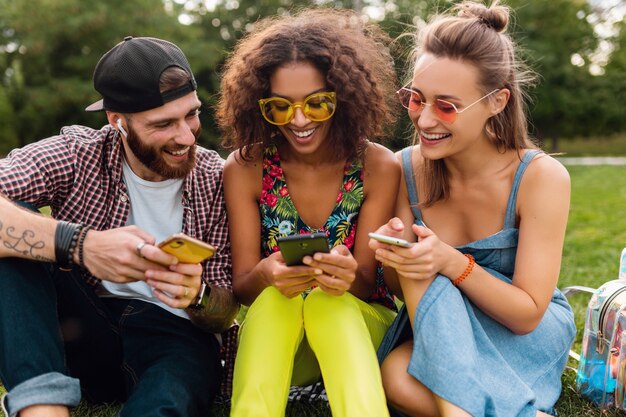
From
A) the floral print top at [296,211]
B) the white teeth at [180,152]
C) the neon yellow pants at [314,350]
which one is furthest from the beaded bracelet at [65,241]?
the floral print top at [296,211]

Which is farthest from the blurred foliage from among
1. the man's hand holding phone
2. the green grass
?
the man's hand holding phone

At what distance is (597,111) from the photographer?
32.5 m

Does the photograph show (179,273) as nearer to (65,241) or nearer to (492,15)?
(65,241)

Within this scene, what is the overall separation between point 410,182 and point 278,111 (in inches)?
28.8

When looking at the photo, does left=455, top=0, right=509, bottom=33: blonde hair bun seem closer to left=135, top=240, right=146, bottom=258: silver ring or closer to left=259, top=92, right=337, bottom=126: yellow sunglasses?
left=259, top=92, right=337, bottom=126: yellow sunglasses

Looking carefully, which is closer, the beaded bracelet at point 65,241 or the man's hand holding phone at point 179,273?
the man's hand holding phone at point 179,273

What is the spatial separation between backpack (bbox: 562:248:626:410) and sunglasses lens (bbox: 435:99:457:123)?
45.8 inches

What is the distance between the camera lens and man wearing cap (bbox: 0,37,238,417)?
8.46 ft

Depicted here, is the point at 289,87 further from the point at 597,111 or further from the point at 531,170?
the point at 597,111

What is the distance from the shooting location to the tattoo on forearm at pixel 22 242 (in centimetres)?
260

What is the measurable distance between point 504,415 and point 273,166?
1.58 m

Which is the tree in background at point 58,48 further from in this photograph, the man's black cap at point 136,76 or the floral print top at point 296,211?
the floral print top at point 296,211

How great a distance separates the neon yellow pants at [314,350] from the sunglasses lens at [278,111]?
2.61 feet

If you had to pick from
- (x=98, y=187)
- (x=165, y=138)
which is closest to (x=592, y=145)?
(x=165, y=138)
